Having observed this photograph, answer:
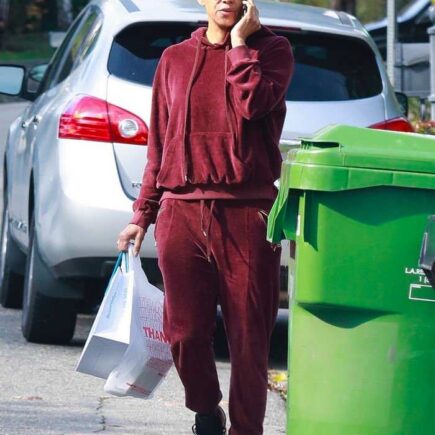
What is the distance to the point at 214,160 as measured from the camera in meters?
4.84

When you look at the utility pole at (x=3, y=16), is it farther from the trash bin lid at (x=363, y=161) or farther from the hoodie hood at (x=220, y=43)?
the trash bin lid at (x=363, y=161)

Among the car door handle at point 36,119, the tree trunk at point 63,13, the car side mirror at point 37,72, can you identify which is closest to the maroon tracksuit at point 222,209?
the car door handle at point 36,119

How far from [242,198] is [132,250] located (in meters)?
0.56

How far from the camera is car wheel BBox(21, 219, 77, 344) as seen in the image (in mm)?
7258

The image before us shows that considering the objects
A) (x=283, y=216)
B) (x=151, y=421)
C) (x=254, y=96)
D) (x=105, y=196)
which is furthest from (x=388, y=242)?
(x=105, y=196)

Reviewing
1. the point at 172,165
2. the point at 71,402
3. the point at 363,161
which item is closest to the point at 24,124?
the point at 71,402

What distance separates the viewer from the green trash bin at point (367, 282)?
4.26 meters

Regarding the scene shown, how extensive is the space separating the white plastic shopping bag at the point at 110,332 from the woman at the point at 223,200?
0.30 metres

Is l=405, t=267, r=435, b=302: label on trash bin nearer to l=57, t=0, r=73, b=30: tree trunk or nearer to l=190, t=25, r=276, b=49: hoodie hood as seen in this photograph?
l=190, t=25, r=276, b=49: hoodie hood

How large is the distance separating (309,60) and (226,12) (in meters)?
2.40

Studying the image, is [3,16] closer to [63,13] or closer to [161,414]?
[63,13]

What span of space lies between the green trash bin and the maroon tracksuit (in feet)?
1.65

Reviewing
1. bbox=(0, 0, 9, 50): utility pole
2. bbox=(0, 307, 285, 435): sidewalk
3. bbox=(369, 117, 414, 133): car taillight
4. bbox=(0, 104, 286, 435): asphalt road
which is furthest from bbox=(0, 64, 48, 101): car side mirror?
bbox=(0, 0, 9, 50): utility pole

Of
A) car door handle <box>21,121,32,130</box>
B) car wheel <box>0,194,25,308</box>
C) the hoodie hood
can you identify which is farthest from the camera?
car wheel <box>0,194,25,308</box>
